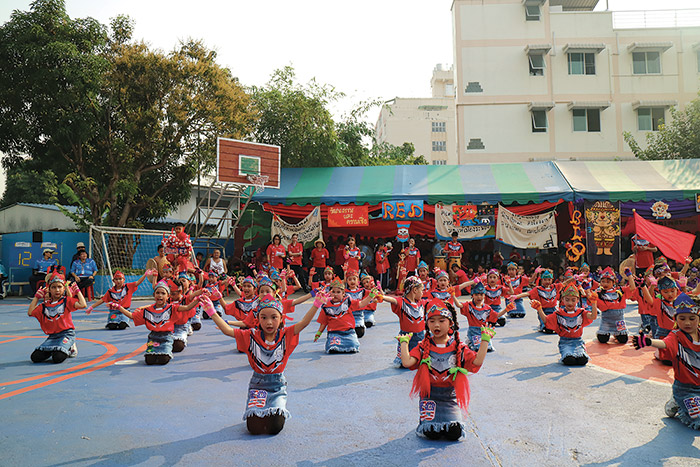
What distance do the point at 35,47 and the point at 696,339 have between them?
19356 millimetres

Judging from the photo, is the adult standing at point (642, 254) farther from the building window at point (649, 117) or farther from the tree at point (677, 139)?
the building window at point (649, 117)

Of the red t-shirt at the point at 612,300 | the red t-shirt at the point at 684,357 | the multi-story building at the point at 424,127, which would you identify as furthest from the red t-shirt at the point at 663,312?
the multi-story building at the point at 424,127

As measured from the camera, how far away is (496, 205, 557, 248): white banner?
17625 mm

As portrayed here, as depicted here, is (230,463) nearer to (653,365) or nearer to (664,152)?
(653,365)

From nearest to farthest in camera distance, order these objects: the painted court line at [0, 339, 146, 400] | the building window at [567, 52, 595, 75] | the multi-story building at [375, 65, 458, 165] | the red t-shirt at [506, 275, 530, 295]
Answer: the painted court line at [0, 339, 146, 400], the red t-shirt at [506, 275, 530, 295], the building window at [567, 52, 595, 75], the multi-story building at [375, 65, 458, 165]

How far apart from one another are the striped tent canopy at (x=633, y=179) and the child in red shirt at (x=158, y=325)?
1416 cm

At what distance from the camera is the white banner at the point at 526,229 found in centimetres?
1762

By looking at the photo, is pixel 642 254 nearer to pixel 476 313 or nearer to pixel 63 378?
pixel 476 313

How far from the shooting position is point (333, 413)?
521 centimetres

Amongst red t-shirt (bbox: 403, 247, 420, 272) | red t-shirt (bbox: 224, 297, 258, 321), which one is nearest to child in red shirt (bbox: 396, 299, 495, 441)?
red t-shirt (bbox: 224, 297, 258, 321)

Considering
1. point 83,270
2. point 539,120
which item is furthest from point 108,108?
point 539,120

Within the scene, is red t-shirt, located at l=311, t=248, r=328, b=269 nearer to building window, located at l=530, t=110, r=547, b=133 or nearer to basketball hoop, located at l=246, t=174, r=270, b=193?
basketball hoop, located at l=246, t=174, r=270, b=193

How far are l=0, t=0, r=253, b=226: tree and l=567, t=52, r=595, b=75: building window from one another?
753 inches

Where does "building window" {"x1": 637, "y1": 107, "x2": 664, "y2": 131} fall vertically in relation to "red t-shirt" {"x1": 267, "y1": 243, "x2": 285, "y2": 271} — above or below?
above
